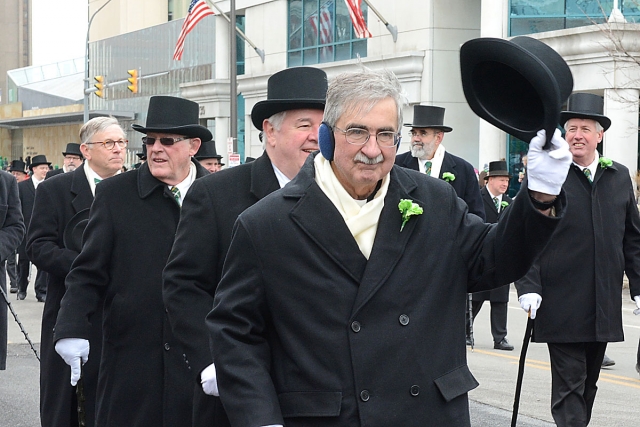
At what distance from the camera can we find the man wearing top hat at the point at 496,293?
1238cm

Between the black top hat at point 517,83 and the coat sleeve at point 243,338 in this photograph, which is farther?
the coat sleeve at point 243,338

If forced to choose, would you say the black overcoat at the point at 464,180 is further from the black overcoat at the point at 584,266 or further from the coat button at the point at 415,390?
the coat button at the point at 415,390

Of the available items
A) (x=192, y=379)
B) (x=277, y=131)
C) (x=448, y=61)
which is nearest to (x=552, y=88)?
Result: (x=277, y=131)

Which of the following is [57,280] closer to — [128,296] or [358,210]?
[128,296]

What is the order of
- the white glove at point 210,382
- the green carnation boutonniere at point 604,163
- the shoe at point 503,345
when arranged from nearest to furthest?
the white glove at point 210,382 < the green carnation boutonniere at point 604,163 < the shoe at point 503,345

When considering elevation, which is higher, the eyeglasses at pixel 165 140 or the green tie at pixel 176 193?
the eyeglasses at pixel 165 140

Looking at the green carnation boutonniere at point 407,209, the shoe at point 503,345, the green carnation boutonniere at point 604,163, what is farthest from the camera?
the shoe at point 503,345

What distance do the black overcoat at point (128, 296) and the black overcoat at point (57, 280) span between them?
1.78ft

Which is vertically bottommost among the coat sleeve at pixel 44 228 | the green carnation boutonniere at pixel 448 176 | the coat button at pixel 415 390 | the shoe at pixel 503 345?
the shoe at pixel 503 345

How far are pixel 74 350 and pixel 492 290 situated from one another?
20.7ft

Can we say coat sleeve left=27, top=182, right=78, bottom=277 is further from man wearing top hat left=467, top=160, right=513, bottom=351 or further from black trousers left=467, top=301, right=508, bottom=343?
black trousers left=467, top=301, right=508, bottom=343

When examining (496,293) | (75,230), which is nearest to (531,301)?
(75,230)

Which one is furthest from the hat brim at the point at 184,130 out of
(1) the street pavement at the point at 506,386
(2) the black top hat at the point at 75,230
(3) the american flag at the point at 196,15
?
(3) the american flag at the point at 196,15

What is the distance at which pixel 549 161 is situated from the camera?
3.27 metres
